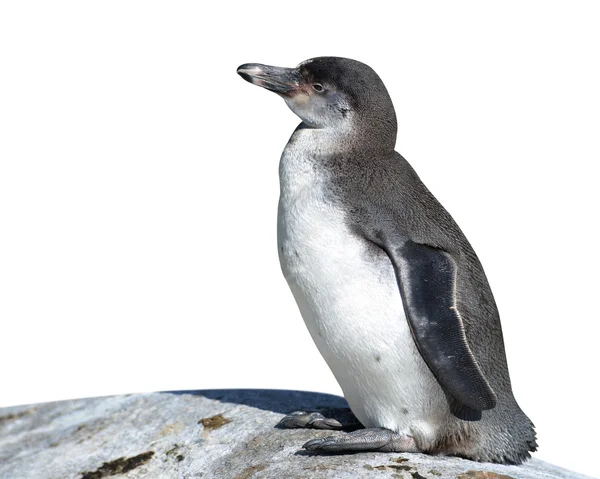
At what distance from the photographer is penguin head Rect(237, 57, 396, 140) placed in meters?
4.49

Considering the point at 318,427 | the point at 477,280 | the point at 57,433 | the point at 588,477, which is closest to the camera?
the point at 477,280

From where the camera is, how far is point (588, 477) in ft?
16.7

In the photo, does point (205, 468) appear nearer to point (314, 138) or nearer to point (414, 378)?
point (414, 378)

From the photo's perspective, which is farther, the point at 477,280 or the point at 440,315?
the point at 477,280

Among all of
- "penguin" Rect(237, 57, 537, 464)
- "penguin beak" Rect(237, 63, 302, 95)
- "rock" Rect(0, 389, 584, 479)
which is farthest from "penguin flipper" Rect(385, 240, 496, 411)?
"penguin beak" Rect(237, 63, 302, 95)

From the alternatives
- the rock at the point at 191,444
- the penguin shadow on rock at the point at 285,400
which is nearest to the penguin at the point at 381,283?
the rock at the point at 191,444

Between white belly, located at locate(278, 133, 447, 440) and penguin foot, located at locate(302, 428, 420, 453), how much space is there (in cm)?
4

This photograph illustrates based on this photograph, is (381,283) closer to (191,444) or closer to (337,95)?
(337,95)

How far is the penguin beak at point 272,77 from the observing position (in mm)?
4605

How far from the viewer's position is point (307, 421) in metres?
4.85

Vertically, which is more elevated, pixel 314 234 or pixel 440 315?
pixel 314 234

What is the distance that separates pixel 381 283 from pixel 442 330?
1.03 feet

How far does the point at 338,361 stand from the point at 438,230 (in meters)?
0.70

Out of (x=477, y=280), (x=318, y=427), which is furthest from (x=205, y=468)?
(x=477, y=280)
